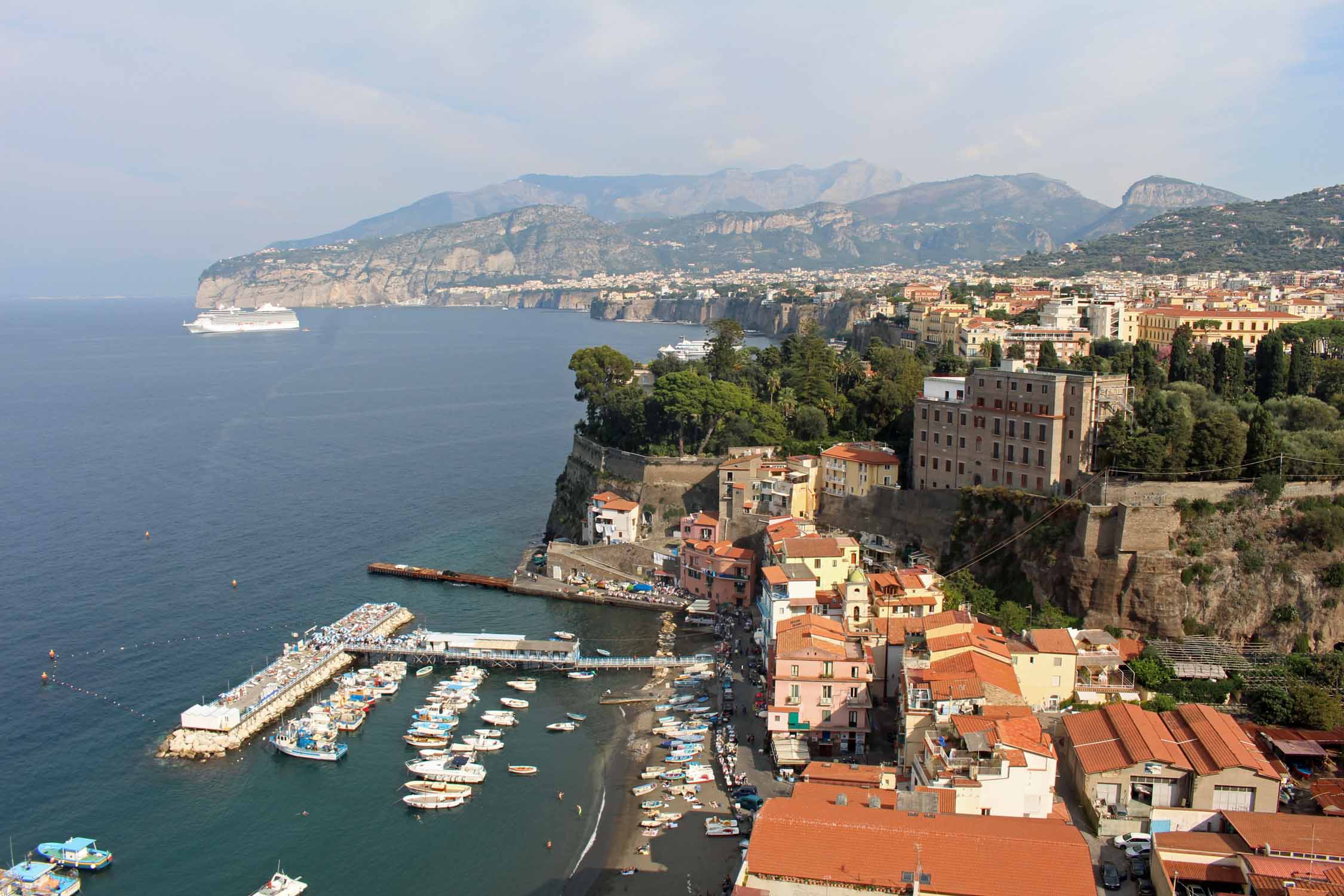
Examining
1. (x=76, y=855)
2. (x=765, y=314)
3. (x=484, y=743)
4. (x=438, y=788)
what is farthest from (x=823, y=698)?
(x=765, y=314)

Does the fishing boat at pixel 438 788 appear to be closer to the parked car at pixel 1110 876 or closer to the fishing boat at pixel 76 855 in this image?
the fishing boat at pixel 76 855

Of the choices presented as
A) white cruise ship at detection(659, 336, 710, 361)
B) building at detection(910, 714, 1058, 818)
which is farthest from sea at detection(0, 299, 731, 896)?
white cruise ship at detection(659, 336, 710, 361)

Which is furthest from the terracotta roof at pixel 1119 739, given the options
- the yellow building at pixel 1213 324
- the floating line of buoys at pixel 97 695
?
the yellow building at pixel 1213 324

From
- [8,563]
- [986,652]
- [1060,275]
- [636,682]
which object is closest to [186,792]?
[636,682]

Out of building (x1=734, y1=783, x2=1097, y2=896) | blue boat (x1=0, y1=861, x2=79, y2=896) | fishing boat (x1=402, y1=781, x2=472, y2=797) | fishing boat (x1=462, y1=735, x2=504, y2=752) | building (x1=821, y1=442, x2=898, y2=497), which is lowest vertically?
blue boat (x1=0, y1=861, x2=79, y2=896)

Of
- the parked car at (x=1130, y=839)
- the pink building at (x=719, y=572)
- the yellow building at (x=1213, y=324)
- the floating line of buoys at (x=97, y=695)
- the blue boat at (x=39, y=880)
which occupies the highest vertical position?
the yellow building at (x=1213, y=324)

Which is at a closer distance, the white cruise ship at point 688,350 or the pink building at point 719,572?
the pink building at point 719,572

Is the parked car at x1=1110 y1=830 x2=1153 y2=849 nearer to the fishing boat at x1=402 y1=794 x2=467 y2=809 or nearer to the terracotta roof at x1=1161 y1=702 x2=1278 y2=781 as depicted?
the terracotta roof at x1=1161 y1=702 x2=1278 y2=781
